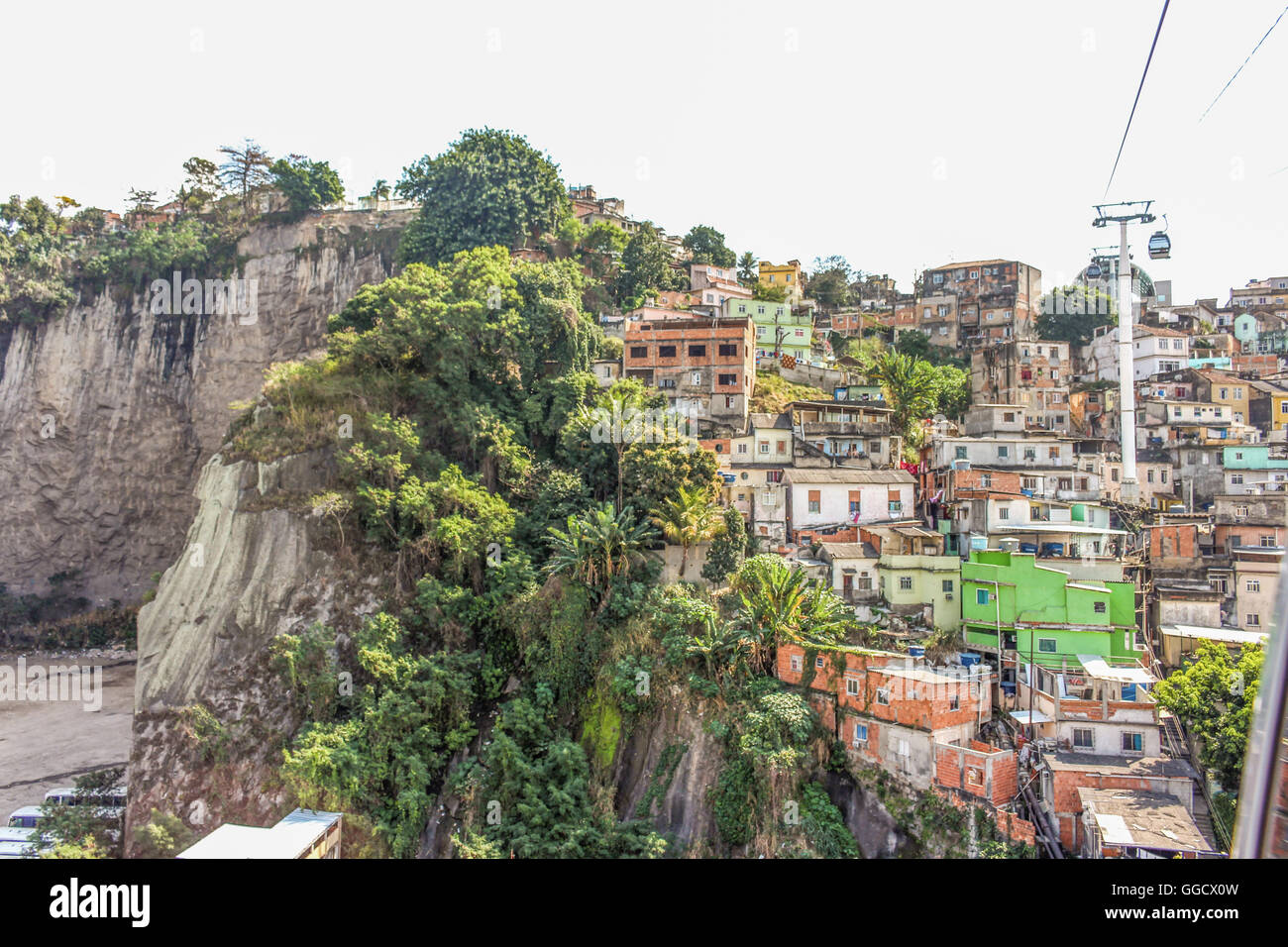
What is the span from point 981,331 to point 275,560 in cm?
3086

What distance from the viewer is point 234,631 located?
19969 millimetres

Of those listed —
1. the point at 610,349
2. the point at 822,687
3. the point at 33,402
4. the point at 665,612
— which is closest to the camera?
the point at 822,687

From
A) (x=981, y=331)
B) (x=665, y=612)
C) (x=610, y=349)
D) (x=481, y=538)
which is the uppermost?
(x=981, y=331)

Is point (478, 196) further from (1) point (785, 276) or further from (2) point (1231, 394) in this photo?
(2) point (1231, 394)

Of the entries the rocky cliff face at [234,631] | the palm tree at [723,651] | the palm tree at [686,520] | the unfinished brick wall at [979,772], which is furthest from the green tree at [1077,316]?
the rocky cliff face at [234,631]

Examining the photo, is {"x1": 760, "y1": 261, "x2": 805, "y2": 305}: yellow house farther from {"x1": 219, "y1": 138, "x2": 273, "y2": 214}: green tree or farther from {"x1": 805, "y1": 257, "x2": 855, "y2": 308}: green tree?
{"x1": 219, "y1": 138, "x2": 273, "y2": 214}: green tree

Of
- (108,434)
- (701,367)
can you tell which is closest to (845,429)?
(701,367)

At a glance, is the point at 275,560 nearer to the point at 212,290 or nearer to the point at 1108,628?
the point at 1108,628

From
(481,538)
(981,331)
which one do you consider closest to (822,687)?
(481,538)

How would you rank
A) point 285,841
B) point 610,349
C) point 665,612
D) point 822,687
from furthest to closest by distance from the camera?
point 610,349, point 665,612, point 822,687, point 285,841

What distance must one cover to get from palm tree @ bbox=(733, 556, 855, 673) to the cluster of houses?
0.40 metres
